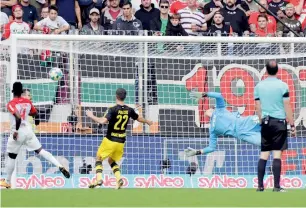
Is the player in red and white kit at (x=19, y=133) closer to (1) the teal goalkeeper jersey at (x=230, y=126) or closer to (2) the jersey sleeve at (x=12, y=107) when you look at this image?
(2) the jersey sleeve at (x=12, y=107)

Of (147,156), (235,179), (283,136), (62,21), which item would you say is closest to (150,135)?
(147,156)

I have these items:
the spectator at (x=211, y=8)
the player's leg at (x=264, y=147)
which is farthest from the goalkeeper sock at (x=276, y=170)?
the spectator at (x=211, y=8)

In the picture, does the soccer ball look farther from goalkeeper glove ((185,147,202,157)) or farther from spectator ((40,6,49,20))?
spectator ((40,6,49,20))

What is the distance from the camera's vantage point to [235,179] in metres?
21.6

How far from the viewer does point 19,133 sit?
19.2 metres

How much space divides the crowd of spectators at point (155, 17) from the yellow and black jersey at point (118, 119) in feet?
→ 13.9

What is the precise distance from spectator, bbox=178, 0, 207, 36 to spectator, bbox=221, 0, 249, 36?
1.57ft

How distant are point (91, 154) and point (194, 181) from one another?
1926 mm

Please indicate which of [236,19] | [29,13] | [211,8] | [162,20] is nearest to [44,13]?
[29,13]

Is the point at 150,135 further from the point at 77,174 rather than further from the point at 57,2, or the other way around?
the point at 57,2

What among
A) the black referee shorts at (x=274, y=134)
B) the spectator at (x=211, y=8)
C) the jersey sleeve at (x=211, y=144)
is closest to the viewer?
the black referee shorts at (x=274, y=134)

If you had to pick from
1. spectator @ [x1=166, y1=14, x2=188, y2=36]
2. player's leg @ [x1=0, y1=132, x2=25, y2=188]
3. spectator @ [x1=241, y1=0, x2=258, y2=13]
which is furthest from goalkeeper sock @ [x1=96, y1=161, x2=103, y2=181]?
spectator @ [x1=241, y1=0, x2=258, y2=13]

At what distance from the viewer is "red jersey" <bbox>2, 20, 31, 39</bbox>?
888 inches

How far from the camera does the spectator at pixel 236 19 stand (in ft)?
78.3
